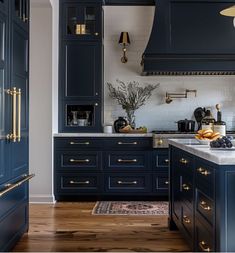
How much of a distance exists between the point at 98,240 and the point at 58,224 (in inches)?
26.2

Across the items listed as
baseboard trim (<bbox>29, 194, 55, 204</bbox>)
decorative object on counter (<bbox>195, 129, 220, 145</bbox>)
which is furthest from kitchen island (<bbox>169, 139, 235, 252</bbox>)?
baseboard trim (<bbox>29, 194, 55, 204</bbox>)

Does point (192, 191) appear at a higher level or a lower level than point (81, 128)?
lower

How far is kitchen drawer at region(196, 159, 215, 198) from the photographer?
2.03 meters

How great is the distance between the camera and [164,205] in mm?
4625

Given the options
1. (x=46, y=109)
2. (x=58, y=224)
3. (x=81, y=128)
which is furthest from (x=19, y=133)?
(x=81, y=128)

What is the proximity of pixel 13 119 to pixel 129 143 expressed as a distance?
2.29m

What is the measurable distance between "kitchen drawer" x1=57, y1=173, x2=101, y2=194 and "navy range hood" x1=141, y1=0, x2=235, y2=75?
165 cm

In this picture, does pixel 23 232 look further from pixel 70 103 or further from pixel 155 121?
pixel 155 121

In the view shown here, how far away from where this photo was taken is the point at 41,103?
4789 millimetres

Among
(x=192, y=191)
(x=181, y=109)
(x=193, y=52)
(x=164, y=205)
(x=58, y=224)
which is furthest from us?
(x=181, y=109)

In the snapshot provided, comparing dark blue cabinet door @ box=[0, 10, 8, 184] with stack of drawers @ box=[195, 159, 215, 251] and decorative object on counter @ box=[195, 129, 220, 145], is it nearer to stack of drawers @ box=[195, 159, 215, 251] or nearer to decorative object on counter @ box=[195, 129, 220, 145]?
stack of drawers @ box=[195, 159, 215, 251]

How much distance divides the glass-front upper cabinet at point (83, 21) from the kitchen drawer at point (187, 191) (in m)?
2.87

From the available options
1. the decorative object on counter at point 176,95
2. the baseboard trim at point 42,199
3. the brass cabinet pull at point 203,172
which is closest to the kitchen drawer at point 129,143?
the decorative object on counter at point 176,95

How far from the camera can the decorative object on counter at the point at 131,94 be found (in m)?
5.42
